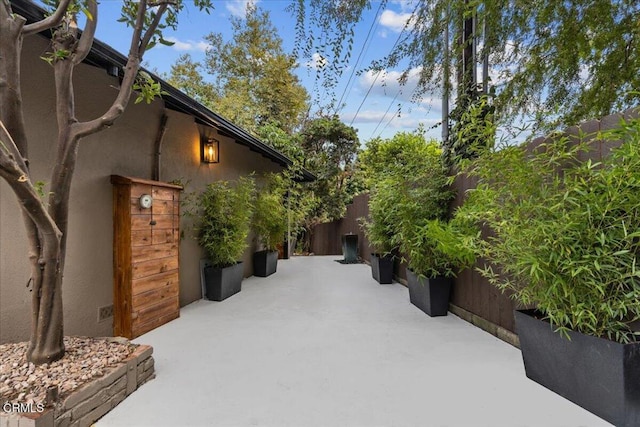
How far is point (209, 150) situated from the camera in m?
5.06

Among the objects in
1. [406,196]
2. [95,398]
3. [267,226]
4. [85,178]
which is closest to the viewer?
[95,398]

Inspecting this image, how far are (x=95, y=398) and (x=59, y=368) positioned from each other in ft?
1.05

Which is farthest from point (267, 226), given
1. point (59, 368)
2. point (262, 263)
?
point (59, 368)

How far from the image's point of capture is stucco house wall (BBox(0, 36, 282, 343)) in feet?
7.78

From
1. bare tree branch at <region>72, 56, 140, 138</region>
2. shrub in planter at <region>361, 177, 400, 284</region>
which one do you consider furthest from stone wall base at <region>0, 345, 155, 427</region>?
shrub in planter at <region>361, 177, 400, 284</region>

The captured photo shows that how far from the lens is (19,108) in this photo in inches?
78.7

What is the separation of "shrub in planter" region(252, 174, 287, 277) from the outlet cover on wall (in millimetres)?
3626

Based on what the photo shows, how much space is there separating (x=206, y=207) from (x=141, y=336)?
207 cm

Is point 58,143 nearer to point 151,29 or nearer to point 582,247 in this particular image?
point 151,29

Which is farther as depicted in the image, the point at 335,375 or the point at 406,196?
the point at 406,196

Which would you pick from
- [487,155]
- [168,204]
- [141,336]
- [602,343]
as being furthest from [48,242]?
[602,343]

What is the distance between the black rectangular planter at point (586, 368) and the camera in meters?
1.73

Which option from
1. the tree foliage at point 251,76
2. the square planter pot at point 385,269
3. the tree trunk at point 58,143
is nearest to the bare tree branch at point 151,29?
the tree trunk at point 58,143

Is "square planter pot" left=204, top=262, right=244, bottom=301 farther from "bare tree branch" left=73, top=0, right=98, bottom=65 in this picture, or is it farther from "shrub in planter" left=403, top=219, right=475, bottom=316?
"bare tree branch" left=73, top=0, right=98, bottom=65
